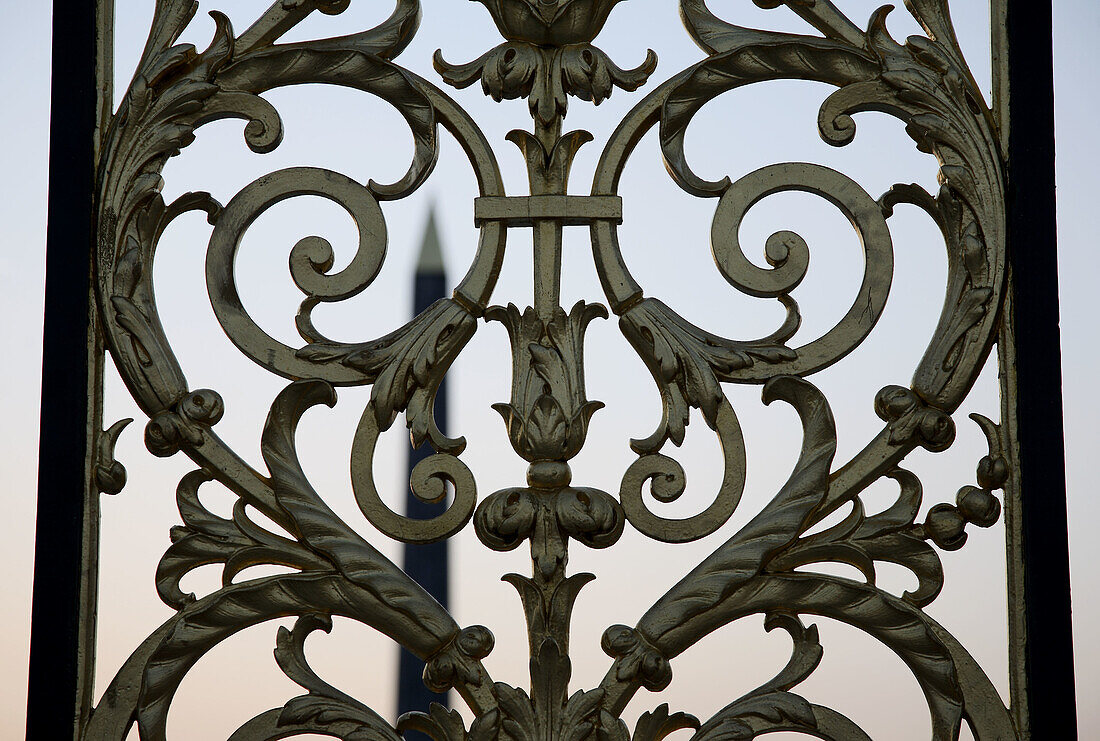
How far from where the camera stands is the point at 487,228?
1.71m

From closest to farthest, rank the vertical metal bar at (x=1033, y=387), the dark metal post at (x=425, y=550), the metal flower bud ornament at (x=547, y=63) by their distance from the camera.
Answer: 1. the vertical metal bar at (x=1033, y=387)
2. the metal flower bud ornament at (x=547, y=63)
3. the dark metal post at (x=425, y=550)

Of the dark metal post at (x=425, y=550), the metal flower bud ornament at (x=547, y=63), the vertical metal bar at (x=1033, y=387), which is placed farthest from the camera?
the dark metal post at (x=425, y=550)

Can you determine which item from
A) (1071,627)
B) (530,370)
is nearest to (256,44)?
(530,370)

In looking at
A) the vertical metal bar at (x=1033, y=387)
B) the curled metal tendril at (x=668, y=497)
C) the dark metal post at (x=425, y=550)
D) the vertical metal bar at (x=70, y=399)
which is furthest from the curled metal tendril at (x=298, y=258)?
the dark metal post at (x=425, y=550)

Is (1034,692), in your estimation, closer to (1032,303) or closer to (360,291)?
(1032,303)

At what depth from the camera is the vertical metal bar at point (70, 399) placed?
161 cm

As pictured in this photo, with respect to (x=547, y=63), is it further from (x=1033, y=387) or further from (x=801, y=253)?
(x=1033, y=387)

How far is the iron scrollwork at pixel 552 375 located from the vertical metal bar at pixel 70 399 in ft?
0.10

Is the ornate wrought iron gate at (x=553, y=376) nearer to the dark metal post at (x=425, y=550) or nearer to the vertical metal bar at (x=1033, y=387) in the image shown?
the vertical metal bar at (x=1033, y=387)

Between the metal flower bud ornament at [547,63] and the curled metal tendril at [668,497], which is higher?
the metal flower bud ornament at [547,63]

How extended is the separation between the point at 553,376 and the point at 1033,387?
55cm

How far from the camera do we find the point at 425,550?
3.12m


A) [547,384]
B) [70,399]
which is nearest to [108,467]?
[70,399]

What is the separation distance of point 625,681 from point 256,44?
875 mm
